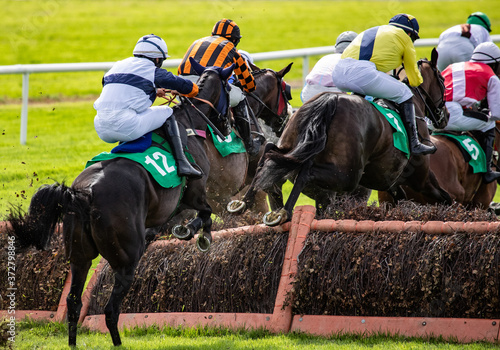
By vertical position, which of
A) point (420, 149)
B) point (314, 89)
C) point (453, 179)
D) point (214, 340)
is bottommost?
point (214, 340)

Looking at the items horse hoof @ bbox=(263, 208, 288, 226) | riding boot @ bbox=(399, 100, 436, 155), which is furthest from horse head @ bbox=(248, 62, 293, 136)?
horse hoof @ bbox=(263, 208, 288, 226)

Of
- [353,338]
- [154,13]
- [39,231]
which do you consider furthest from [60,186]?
[154,13]

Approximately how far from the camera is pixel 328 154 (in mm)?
5957

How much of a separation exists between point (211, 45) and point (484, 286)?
395 centimetres

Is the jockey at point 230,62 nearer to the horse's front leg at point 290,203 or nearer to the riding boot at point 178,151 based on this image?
the riding boot at point 178,151

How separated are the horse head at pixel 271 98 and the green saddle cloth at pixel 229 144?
784 mm

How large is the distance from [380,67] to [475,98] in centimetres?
224

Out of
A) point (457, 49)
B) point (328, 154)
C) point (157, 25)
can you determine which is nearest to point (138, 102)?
point (328, 154)

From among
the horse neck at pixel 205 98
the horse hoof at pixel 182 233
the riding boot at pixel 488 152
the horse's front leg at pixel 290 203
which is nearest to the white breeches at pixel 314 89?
the horse neck at pixel 205 98

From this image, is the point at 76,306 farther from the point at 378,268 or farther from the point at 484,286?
the point at 484,286

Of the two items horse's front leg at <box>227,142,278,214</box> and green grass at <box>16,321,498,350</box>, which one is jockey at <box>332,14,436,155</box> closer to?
horse's front leg at <box>227,142,278,214</box>

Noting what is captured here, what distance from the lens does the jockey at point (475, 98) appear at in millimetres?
8336

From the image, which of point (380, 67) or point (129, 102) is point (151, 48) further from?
point (380, 67)

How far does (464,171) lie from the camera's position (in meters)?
8.30
